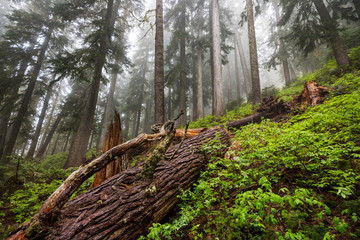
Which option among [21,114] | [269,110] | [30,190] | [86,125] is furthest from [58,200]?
[21,114]

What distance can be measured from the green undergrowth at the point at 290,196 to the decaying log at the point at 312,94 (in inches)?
98.4

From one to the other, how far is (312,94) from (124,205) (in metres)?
6.90

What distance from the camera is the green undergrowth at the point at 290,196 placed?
1.66 metres

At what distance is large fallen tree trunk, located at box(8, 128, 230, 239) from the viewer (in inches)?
73.6

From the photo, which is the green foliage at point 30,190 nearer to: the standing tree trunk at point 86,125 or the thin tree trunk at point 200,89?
the standing tree trunk at point 86,125

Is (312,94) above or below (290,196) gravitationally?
above

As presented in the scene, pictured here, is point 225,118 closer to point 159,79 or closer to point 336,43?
point 159,79

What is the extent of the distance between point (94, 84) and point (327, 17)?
14835mm

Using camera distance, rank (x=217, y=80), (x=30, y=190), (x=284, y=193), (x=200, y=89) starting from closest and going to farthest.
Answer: (x=284, y=193), (x=30, y=190), (x=217, y=80), (x=200, y=89)

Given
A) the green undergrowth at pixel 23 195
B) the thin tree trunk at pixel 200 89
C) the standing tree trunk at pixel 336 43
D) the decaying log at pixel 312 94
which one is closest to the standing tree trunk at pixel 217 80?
the thin tree trunk at pixel 200 89

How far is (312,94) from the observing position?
5590mm

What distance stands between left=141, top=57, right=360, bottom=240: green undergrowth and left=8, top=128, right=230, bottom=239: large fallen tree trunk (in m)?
0.30

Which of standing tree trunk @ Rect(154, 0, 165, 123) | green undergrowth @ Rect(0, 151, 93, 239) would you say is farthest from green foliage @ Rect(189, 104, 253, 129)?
A: green undergrowth @ Rect(0, 151, 93, 239)

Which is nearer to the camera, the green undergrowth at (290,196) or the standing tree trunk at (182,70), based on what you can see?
the green undergrowth at (290,196)
